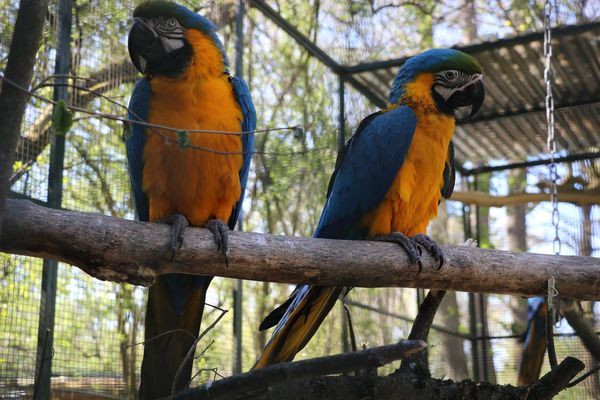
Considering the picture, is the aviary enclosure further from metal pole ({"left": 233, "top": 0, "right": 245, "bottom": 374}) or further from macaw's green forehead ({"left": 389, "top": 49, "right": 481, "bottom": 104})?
macaw's green forehead ({"left": 389, "top": 49, "right": 481, "bottom": 104})

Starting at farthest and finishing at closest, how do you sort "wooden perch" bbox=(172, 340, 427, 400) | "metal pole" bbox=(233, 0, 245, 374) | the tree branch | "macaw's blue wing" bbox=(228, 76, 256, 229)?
"metal pole" bbox=(233, 0, 245, 374), "macaw's blue wing" bbox=(228, 76, 256, 229), the tree branch, "wooden perch" bbox=(172, 340, 427, 400)

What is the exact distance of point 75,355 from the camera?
8.91 ft

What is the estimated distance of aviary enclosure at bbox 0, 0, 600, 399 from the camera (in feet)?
8.68

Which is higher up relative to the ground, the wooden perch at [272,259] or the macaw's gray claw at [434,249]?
the macaw's gray claw at [434,249]

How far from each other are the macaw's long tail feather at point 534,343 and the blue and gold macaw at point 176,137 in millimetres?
3288

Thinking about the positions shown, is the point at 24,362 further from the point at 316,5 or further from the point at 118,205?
the point at 316,5

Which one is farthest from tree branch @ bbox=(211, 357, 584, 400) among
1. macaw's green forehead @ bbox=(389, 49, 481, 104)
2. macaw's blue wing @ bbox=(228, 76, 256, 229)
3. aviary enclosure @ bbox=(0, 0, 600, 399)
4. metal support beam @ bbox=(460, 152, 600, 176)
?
metal support beam @ bbox=(460, 152, 600, 176)

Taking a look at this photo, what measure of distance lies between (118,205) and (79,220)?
1298 millimetres

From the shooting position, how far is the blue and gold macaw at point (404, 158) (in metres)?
2.72

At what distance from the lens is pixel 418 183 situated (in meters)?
2.78

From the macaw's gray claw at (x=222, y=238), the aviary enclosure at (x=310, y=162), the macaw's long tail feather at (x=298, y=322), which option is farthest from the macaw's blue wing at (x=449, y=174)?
the macaw's gray claw at (x=222, y=238)

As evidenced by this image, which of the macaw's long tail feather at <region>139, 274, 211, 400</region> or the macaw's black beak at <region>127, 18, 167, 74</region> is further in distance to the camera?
the macaw's black beak at <region>127, 18, 167, 74</region>

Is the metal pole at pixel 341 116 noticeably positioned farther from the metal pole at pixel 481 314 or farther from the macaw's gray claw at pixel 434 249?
the macaw's gray claw at pixel 434 249

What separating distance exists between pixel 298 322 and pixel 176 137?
79cm
